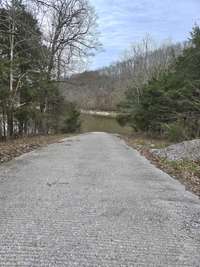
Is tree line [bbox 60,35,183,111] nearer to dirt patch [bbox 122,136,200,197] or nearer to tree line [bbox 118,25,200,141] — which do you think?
tree line [bbox 118,25,200,141]

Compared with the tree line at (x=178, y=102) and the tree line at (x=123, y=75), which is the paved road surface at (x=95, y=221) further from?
the tree line at (x=123, y=75)

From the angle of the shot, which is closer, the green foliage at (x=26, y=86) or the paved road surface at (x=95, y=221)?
the paved road surface at (x=95, y=221)

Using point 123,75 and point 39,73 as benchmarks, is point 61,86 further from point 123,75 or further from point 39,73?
point 123,75

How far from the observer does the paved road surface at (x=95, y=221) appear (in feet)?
10.5

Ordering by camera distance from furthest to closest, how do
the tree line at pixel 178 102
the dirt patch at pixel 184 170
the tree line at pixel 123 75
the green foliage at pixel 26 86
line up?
the tree line at pixel 123 75 → the tree line at pixel 178 102 → the green foliage at pixel 26 86 → the dirt patch at pixel 184 170

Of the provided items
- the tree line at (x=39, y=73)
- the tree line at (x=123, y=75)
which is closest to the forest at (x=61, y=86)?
the tree line at (x=39, y=73)

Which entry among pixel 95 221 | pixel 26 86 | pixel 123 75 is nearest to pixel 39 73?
pixel 26 86

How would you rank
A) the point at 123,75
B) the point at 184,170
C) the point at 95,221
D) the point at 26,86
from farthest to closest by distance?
the point at 123,75, the point at 26,86, the point at 184,170, the point at 95,221

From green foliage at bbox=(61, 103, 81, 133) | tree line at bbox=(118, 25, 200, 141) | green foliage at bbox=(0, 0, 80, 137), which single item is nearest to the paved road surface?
green foliage at bbox=(0, 0, 80, 137)

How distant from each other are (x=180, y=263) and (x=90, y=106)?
72400 millimetres

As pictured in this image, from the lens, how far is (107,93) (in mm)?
78312

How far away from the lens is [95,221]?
4.26 m

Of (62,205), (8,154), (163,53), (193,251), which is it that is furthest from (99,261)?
(163,53)

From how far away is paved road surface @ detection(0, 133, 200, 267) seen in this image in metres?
3.21
